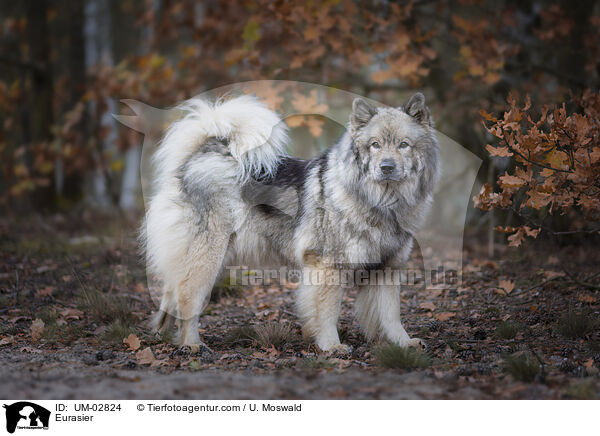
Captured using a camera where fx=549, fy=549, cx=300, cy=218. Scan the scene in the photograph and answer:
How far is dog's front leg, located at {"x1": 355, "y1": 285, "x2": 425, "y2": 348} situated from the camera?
4.18m

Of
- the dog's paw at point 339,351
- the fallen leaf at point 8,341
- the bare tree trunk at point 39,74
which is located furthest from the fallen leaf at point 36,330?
the bare tree trunk at point 39,74

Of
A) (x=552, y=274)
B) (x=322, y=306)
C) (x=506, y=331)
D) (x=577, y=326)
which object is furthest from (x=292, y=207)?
(x=552, y=274)

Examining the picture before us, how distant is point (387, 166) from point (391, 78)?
401cm

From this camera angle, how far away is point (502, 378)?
128 inches

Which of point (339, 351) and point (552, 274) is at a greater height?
point (552, 274)

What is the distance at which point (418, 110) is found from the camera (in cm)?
399

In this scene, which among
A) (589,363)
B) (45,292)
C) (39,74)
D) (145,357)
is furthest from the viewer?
(39,74)

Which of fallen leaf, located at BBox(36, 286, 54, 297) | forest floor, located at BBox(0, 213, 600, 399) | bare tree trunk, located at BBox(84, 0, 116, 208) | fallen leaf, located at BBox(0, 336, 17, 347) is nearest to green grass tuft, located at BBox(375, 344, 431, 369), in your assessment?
forest floor, located at BBox(0, 213, 600, 399)

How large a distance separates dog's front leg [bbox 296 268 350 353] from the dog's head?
2.83 feet
